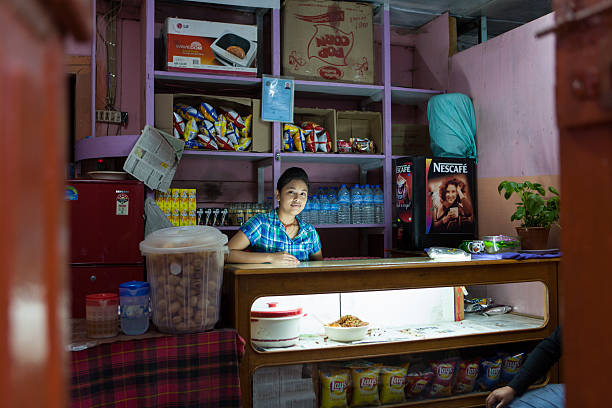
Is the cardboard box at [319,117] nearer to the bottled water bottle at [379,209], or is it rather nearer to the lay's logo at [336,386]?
the bottled water bottle at [379,209]

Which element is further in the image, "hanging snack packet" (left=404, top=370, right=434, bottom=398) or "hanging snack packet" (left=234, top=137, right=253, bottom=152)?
"hanging snack packet" (left=234, top=137, right=253, bottom=152)

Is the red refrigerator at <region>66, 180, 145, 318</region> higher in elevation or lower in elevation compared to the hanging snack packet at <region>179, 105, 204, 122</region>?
lower

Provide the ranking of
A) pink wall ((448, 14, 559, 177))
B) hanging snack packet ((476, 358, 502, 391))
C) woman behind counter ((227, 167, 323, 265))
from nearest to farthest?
hanging snack packet ((476, 358, 502, 391)) < woman behind counter ((227, 167, 323, 265)) < pink wall ((448, 14, 559, 177))

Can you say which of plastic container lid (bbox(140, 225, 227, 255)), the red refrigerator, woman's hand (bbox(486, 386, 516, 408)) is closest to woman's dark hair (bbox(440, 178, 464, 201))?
woman's hand (bbox(486, 386, 516, 408))

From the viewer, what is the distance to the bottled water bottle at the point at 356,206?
14.6 feet

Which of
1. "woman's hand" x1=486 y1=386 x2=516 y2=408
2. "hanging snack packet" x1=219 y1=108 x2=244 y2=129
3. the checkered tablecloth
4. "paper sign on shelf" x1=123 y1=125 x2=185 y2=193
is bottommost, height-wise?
"woman's hand" x1=486 y1=386 x2=516 y2=408

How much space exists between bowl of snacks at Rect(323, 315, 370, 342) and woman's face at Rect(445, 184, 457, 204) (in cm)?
170

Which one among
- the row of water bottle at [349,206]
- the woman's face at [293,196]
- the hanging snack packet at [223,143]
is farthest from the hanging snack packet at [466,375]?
the hanging snack packet at [223,143]

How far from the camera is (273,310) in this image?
266 centimetres

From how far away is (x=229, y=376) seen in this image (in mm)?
2176

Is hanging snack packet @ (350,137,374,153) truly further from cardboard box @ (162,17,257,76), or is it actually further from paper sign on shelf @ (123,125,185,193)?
paper sign on shelf @ (123,125,185,193)

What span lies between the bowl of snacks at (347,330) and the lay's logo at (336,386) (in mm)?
226

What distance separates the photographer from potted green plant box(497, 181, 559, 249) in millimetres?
3471

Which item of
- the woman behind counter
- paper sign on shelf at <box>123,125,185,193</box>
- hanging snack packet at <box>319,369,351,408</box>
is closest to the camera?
hanging snack packet at <box>319,369,351,408</box>
